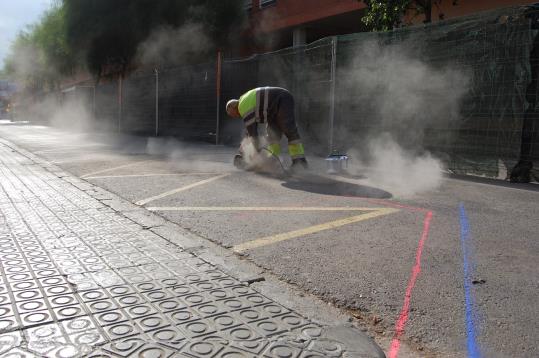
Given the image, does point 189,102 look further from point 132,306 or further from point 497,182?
point 132,306

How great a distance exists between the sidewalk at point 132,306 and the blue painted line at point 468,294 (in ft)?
1.54

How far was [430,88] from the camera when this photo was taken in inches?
288

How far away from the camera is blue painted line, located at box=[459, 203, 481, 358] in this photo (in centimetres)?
214

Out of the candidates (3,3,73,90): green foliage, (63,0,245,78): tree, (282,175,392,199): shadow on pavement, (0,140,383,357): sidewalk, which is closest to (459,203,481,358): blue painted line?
(0,140,383,357): sidewalk

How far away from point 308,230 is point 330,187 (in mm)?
2203

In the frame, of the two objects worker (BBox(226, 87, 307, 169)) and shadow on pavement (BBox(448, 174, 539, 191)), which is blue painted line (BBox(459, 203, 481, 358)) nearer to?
shadow on pavement (BBox(448, 174, 539, 191))

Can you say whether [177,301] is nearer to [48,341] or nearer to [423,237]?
[48,341]

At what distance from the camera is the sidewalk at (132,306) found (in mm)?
2076

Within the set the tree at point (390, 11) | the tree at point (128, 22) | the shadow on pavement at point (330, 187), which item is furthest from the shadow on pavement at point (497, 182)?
the tree at point (128, 22)

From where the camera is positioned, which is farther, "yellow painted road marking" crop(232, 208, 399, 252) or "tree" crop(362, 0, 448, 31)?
"tree" crop(362, 0, 448, 31)

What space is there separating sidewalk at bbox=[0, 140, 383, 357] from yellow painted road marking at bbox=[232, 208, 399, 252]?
0.51 m

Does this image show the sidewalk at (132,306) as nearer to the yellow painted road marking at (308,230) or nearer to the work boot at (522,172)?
the yellow painted road marking at (308,230)

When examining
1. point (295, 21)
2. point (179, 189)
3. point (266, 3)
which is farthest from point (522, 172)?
point (266, 3)

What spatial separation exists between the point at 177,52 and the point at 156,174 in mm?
13477
